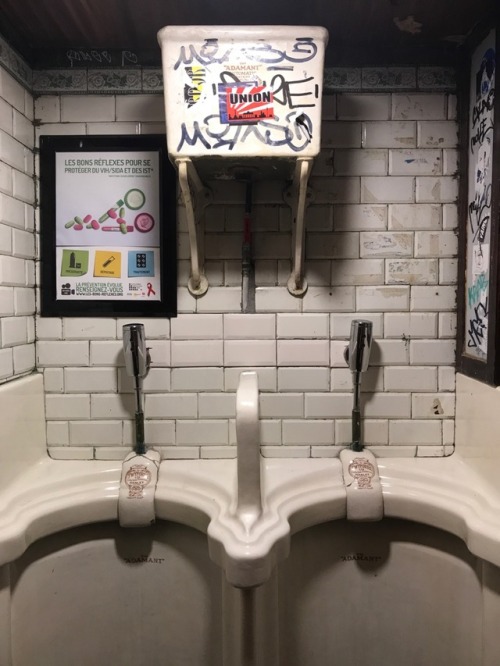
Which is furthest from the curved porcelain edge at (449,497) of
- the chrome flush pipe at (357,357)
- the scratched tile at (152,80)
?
the scratched tile at (152,80)

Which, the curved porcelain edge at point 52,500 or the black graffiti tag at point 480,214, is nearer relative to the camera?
the curved porcelain edge at point 52,500

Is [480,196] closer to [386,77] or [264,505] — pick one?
[386,77]

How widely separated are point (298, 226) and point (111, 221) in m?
0.56

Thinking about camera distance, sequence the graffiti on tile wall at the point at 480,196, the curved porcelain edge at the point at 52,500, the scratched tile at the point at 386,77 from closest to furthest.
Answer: the curved porcelain edge at the point at 52,500, the graffiti on tile wall at the point at 480,196, the scratched tile at the point at 386,77

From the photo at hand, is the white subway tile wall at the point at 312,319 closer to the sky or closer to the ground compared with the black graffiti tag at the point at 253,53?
closer to the ground

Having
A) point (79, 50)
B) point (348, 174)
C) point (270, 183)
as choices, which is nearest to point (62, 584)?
point (270, 183)

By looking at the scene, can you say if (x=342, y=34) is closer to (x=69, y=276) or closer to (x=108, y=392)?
(x=69, y=276)

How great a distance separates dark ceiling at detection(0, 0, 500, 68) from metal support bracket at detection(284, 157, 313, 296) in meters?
0.40

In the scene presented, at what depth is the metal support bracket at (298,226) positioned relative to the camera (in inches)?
42.8

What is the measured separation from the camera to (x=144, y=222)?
1.26 meters

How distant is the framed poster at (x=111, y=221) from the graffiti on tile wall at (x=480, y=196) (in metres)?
0.86

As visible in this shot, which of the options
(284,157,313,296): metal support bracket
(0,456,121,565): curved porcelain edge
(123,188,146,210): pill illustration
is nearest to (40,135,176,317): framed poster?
(123,188,146,210): pill illustration

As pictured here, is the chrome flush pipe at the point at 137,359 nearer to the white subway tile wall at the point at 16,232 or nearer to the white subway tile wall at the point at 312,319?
the white subway tile wall at the point at 312,319

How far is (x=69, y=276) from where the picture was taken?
1271mm
